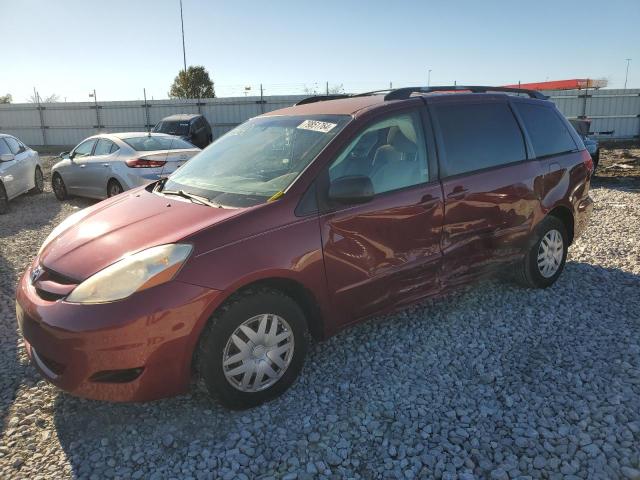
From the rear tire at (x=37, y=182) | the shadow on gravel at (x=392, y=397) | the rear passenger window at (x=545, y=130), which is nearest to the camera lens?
the shadow on gravel at (x=392, y=397)

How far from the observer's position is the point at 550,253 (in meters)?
4.63

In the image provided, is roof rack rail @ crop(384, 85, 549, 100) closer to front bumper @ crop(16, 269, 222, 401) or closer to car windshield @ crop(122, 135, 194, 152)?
front bumper @ crop(16, 269, 222, 401)

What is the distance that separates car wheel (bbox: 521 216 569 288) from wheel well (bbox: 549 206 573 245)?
50mm

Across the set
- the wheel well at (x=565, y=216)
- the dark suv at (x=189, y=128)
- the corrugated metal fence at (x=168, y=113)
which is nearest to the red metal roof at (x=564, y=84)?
the corrugated metal fence at (x=168, y=113)

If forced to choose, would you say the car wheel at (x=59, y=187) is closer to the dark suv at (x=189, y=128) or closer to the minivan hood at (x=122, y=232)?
the dark suv at (x=189, y=128)

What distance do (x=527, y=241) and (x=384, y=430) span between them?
8.03 ft

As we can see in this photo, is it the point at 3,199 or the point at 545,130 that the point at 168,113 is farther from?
the point at 545,130

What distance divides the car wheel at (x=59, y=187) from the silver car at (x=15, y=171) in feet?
1.85

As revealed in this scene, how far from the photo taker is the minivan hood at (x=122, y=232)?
2.74 m

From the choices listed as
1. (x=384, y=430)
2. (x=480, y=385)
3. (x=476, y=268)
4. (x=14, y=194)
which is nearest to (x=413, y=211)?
(x=476, y=268)

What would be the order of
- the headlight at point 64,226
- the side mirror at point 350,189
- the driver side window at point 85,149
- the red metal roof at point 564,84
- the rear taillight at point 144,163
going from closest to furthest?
the side mirror at point 350,189
the headlight at point 64,226
the rear taillight at point 144,163
the driver side window at point 85,149
the red metal roof at point 564,84

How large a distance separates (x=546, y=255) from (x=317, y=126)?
261cm

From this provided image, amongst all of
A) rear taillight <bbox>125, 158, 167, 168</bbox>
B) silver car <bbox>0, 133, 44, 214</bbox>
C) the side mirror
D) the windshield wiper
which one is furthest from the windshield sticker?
silver car <bbox>0, 133, 44, 214</bbox>

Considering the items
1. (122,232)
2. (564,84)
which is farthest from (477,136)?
(564,84)
